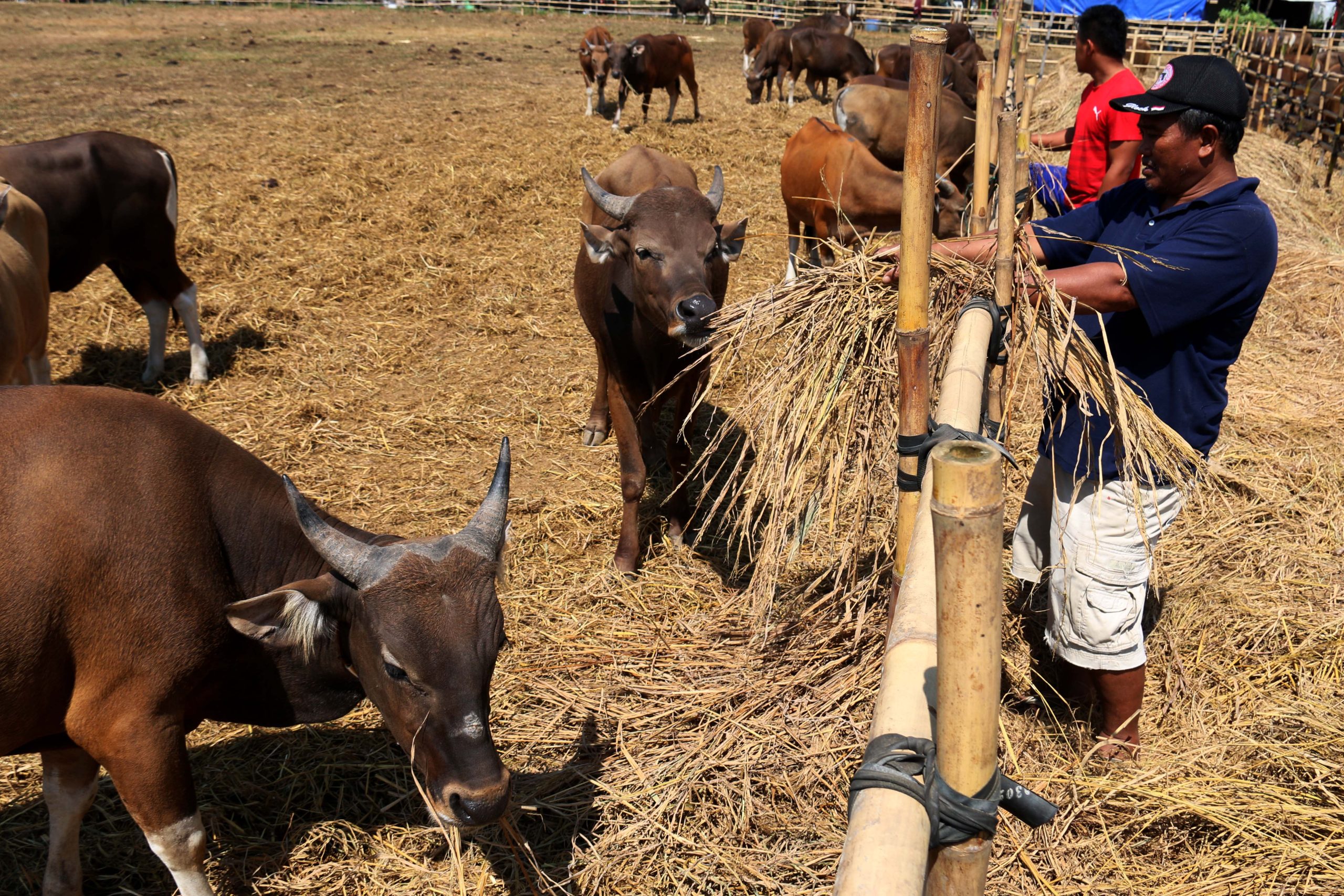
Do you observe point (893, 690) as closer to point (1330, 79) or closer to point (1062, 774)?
point (1062, 774)

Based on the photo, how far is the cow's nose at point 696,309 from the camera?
4.80m

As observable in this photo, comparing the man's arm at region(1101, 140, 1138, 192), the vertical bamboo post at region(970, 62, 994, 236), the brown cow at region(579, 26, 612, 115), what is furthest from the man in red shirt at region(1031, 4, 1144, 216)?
the brown cow at region(579, 26, 612, 115)

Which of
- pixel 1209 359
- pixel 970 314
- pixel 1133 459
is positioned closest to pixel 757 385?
pixel 970 314

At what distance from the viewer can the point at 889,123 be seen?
12586 millimetres

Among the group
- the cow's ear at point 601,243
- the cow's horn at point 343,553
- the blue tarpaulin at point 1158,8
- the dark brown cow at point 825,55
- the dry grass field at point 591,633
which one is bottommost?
the dry grass field at point 591,633

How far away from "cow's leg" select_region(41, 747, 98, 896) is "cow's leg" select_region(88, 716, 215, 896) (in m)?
0.43

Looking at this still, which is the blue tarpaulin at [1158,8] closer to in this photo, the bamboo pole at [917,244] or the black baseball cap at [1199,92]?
the black baseball cap at [1199,92]

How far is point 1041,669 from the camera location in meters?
4.37

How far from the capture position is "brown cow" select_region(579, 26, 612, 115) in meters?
19.0

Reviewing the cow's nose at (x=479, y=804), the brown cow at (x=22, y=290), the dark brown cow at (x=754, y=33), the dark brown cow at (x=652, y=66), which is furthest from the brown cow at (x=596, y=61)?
the cow's nose at (x=479, y=804)

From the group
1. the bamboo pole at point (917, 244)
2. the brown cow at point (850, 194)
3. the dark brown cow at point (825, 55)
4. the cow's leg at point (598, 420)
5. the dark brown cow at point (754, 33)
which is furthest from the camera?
the dark brown cow at point (754, 33)

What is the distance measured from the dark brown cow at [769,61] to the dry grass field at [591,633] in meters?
12.1

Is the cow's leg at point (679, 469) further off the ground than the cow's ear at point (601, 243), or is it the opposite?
the cow's ear at point (601, 243)

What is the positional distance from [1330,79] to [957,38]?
6.83m
